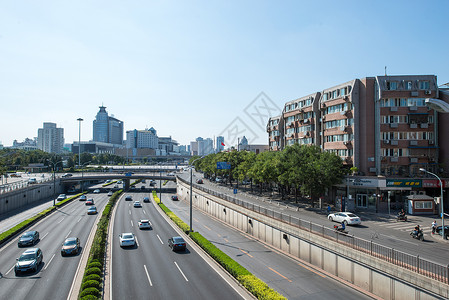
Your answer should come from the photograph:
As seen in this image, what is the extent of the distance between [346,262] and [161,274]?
14624 mm

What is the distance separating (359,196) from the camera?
49.0 m

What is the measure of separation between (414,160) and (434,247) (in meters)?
24.9

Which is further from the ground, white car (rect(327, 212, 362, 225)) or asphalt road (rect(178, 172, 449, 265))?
white car (rect(327, 212, 362, 225))

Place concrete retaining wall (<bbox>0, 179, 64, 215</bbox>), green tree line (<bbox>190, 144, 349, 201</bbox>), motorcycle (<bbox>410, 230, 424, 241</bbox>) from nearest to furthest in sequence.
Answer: motorcycle (<bbox>410, 230, 424, 241</bbox>) → green tree line (<bbox>190, 144, 349, 201</bbox>) → concrete retaining wall (<bbox>0, 179, 64, 215</bbox>)

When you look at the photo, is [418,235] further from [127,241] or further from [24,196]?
[24,196]

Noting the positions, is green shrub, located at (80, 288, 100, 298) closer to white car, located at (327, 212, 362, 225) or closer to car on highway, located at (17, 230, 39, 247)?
car on highway, located at (17, 230, 39, 247)

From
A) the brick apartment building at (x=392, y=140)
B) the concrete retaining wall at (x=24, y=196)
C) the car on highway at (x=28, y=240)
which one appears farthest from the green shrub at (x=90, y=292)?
the concrete retaining wall at (x=24, y=196)

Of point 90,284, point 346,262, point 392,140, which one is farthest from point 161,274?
point 392,140

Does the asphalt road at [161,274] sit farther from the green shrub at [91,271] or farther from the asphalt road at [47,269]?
the asphalt road at [47,269]

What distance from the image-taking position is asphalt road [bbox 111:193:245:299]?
19.5 metres

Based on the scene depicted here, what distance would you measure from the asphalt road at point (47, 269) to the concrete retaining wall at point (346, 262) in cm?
1958

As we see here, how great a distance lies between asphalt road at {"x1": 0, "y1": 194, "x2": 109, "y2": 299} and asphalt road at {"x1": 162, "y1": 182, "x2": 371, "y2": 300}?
14.5 meters

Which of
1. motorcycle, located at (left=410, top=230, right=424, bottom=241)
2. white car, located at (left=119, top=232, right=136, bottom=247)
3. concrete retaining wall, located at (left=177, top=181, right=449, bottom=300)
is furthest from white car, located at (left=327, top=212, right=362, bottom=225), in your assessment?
white car, located at (left=119, top=232, right=136, bottom=247)

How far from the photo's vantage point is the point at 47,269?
24484 millimetres
